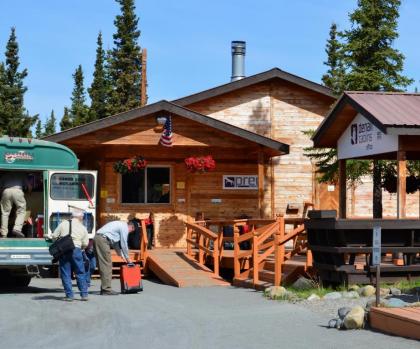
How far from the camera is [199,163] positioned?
78.1 feet

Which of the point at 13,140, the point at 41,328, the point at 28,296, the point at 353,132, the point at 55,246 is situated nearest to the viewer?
the point at 41,328

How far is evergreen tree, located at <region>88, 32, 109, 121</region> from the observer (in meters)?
62.6

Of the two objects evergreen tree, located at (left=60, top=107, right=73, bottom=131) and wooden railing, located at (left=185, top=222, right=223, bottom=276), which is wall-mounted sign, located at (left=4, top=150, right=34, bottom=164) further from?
evergreen tree, located at (left=60, top=107, right=73, bottom=131)

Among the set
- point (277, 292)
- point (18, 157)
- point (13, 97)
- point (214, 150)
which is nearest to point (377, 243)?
point (277, 292)

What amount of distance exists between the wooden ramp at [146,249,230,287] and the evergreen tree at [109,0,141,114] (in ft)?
121

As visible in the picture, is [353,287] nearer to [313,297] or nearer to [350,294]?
[350,294]

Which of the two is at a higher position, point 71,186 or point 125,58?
point 125,58

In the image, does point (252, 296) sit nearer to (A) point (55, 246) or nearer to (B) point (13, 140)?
(A) point (55, 246)

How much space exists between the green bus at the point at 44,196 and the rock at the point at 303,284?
471 centimetres

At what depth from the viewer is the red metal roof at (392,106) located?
1569 centimetres

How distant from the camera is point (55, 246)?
1493 cm

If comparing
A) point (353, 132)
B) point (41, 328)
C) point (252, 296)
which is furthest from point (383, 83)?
point (41, 328)

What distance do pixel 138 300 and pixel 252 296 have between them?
2205 millimetres

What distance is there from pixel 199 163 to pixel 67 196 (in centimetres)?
705
